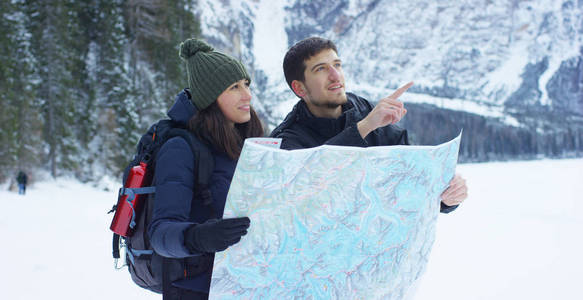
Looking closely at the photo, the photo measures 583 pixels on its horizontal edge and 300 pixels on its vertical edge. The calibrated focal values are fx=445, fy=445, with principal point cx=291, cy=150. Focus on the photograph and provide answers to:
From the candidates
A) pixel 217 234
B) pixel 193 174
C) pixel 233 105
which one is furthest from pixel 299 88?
pixel 217 234

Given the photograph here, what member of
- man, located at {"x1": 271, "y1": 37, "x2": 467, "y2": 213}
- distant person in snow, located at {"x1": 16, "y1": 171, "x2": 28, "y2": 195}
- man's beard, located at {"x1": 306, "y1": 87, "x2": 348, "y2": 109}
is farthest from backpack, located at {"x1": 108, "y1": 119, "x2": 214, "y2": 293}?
distant person in snow, located at {"x1": 16, "y1": 171, "x2": 28, "y2": 195}

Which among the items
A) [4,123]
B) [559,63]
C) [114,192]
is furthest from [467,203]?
[559,63]

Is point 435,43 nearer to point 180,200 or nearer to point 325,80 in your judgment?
point 325,80

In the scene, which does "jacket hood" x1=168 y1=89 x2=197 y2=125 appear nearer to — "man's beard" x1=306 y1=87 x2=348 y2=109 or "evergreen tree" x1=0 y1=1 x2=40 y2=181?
"man's beard" x1=306 y1=87 x2=348 y2=109

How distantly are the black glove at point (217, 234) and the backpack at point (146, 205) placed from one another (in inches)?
10.8

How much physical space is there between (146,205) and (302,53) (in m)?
1.06

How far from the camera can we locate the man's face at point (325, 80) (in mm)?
2195

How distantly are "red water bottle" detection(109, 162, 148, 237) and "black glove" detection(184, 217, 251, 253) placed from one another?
1.38ft

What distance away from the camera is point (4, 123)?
55.9 feet

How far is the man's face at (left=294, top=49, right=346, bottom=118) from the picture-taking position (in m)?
2.20

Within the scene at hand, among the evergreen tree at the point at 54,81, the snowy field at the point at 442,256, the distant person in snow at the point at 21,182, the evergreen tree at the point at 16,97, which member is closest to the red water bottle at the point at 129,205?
the snowy field at the point at 442,256

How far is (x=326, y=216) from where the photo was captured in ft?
5.36

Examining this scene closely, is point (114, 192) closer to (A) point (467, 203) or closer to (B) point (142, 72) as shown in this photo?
(B) point (142, 72)

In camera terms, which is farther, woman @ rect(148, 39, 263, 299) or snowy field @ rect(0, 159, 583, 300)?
snowy field @ rect(0, 159, 583, 300)
